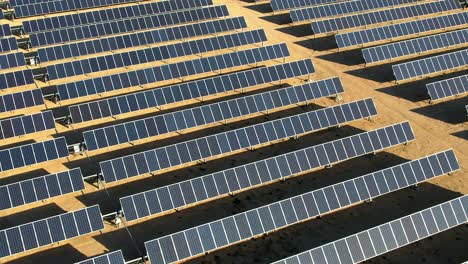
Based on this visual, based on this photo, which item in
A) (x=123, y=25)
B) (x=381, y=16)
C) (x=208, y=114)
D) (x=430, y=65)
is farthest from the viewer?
(x=381, y=16)

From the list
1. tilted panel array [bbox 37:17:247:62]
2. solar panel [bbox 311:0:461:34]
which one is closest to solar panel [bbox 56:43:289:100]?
tilted panel array [bbox 37:17:247:62]

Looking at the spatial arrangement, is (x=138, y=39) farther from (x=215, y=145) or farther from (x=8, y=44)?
(x=215, y=145)

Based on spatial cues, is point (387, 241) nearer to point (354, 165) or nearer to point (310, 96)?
point (354, 165)

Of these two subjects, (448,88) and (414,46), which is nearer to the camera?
(448,88)

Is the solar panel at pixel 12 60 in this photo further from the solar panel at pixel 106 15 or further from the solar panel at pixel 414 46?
the solar panel at pixel 414 46

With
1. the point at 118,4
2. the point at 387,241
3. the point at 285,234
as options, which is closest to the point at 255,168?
the point at 285,234

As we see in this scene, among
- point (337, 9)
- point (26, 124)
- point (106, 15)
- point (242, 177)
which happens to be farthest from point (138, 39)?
point (337, 9)
